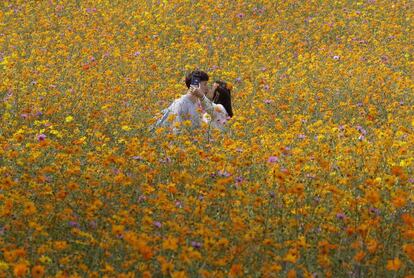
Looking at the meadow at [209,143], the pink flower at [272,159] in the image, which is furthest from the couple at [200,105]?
the pink flower at [272,159]

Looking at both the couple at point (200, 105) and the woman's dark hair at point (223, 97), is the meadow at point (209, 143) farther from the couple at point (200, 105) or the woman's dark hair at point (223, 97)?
the woman's dark hair at point (223, 97)

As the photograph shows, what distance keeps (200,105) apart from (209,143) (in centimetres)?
160

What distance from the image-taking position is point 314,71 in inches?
459

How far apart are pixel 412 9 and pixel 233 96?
7427mm

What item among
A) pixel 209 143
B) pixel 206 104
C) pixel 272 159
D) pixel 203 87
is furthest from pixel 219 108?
pixel 272 159

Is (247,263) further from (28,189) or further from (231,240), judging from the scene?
(28,189)

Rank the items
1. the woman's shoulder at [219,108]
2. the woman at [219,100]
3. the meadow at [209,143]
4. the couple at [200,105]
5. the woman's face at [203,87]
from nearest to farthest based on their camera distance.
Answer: the meadow at [209,143] < the woman's shoulder at [219,108] < the couple at [200,105] < the woman at [219,100] < the woman's face at [203,87]

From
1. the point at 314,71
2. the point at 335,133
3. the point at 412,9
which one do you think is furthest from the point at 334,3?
the point at 335,133

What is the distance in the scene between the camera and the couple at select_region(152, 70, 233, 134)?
7.88 m

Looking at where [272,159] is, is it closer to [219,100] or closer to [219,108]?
[219,108]

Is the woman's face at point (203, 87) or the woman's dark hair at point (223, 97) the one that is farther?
the woman's dark hair at point (223, 97)

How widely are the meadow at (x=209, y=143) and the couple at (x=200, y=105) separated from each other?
38 centimetres

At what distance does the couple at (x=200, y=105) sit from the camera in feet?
25.9

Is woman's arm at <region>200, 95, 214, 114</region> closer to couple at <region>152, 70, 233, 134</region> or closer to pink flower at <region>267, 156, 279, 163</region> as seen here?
couple at <region>152, 70, 233, 134</region>
